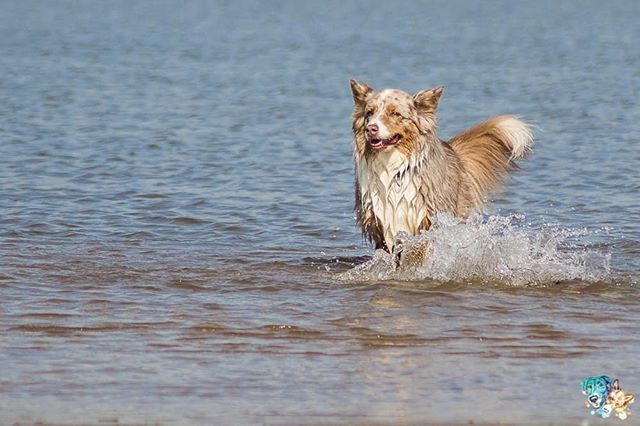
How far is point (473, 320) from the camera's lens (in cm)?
810

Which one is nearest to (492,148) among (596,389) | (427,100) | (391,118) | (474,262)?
(474,262)

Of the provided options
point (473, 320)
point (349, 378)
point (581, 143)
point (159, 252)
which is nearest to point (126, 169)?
point (159, 252)

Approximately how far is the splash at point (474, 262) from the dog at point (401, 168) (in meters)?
0.11

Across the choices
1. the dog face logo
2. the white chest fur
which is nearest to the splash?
the white chest fur

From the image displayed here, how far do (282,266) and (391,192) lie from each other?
123cm

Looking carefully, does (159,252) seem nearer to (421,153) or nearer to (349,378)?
(421,153)

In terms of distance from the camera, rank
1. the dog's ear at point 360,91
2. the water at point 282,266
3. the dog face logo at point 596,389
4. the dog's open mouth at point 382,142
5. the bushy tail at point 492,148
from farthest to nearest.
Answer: the bushy tail at point 492,148
the dog's ear at point 360,91
the dog's open mouth at point 382,142
the water at point 282,266
the dog face logo at point 596,389

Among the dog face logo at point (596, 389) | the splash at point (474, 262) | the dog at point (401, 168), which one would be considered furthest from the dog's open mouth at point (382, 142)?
the dog face logo at point (596, 389)

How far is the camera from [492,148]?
33.8 ft

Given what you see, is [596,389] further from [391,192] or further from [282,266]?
[282,266]

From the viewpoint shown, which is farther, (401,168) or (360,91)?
(401,168)

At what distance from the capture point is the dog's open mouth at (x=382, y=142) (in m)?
8.90
